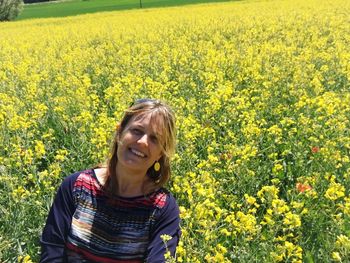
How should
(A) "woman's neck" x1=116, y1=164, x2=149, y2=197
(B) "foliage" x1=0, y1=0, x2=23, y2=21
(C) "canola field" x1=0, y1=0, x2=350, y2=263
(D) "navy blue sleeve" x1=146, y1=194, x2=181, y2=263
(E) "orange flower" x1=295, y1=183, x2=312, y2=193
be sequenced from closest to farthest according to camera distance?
(D) "navy blue sleeve" x1=146, y1=194, x2=181, y2=263 < (C) "canola field" x1=0, y1=0, x2=350, y2=263 < (A) "woman's neck" x1=116, y1=164, x2=149, y2=197 < (E) "orange flower" x1=295, y1=183, x2=312, y2=193 < (B) "foliage" x1=0, y1=0, x2=23, y2=21

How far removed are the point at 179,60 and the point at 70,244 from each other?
4.80 meters

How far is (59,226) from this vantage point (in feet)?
7.73

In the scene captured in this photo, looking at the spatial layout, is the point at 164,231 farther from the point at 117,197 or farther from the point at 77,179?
the point at 77,179

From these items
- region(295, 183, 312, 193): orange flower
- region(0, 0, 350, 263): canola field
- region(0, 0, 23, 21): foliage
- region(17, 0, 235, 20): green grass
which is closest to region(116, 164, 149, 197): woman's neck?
region(0, 0, 350, 263): canola field

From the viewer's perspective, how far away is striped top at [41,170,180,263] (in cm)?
233

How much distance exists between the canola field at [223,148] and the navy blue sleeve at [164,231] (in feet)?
0.25

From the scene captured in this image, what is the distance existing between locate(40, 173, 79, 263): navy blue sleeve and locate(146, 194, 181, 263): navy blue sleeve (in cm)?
45

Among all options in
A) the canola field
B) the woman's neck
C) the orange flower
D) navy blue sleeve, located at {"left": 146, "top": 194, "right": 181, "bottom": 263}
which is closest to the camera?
navy blue sleeve, located at {"left": 146, "top": 194, "right": 181, "bottom": 263}

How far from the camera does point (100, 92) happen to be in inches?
245

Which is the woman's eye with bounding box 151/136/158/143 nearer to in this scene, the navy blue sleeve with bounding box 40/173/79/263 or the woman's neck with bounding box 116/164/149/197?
the woman's neck with bounding box 116/164/149/197

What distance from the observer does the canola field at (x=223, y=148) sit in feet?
7.50

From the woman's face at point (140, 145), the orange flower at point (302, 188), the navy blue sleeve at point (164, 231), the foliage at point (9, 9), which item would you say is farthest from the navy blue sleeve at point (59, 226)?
the foliage at point (9, 9)

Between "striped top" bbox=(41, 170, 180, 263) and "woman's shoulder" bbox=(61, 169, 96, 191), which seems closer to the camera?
"striped top" bbox=(41, 170, 180, 263)

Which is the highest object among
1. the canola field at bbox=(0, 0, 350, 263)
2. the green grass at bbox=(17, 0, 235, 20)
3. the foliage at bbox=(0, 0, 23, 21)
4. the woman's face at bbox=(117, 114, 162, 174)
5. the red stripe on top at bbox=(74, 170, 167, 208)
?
the woman's face at bbox=(117, 114, 162, 174)
